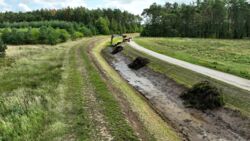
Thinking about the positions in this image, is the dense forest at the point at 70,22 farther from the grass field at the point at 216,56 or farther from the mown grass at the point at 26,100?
the mown grass at the point at 26,100

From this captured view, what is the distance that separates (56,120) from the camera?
49.9 feet

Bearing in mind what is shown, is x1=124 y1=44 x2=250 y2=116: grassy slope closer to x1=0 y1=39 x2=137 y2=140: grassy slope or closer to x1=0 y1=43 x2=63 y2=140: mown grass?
x1=0 y1=39 x2=137 y2=140: grassy slope

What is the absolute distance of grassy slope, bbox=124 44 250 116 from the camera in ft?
57.3

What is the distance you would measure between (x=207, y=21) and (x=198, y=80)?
86876mm

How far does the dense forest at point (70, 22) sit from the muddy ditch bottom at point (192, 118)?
5934 centimetres

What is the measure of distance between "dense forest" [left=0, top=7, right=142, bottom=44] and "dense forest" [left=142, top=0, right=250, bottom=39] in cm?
2191

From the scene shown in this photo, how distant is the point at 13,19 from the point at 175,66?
12394 cm

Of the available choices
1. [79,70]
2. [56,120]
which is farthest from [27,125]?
[79,70]

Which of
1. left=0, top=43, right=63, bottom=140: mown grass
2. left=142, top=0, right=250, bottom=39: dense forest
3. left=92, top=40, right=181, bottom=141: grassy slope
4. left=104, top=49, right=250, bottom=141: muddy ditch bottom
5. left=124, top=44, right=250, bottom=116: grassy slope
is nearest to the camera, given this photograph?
left=92, top=40, right=181, bottom=141: grassy slope

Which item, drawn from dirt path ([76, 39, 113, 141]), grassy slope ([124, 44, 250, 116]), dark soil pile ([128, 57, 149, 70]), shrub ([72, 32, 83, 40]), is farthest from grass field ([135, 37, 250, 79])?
shrub ([72, 32, 83, 40])

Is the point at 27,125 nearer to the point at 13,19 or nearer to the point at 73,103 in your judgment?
the point at 73,103

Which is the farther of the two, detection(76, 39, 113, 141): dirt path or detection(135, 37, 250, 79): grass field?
detection(135, 37, 250, 79): grass field

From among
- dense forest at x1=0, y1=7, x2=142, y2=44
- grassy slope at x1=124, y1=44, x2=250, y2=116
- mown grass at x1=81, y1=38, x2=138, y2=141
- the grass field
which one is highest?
dense forest at x1=0, y1=7, x2=142, y2=44

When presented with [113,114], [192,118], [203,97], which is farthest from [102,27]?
[113,114]
